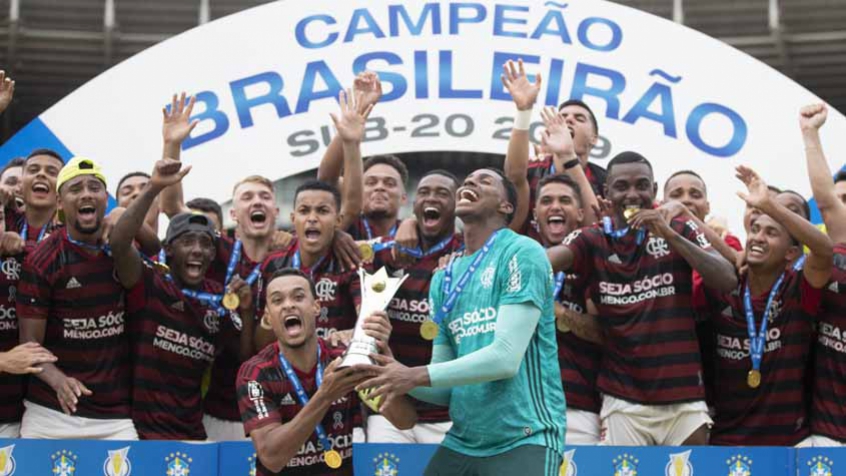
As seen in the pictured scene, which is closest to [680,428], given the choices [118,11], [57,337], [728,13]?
[57,337]

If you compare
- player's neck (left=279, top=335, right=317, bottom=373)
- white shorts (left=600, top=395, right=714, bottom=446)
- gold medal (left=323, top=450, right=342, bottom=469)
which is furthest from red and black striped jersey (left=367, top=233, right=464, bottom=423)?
gold medal (left=323, top=450, right=342, bottom=469)

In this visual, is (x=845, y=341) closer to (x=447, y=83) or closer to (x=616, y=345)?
(x=616, y=345)

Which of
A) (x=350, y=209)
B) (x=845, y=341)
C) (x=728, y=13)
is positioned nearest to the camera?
(x=845, y=341)

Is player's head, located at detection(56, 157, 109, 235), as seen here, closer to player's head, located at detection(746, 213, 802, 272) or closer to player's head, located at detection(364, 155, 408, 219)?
player's head, located at detection(364, 155, 408, 219)

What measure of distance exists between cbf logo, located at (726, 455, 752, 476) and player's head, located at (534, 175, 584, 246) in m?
1.48

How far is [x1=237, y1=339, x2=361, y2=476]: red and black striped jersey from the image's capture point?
4.61 m

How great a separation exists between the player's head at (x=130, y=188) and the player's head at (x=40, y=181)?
1.62 ft

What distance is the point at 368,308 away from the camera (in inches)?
156

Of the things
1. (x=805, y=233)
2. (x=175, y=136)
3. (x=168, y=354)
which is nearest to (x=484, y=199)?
(x=805, y=233)

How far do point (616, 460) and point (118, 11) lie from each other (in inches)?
336

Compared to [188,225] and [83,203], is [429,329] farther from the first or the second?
[83,203]

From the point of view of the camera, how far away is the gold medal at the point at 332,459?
4.63 m

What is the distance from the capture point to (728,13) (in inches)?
455

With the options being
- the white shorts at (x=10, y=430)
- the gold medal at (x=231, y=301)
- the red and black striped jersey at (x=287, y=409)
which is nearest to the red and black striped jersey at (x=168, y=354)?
the gold medal at (x=231, y=301)
